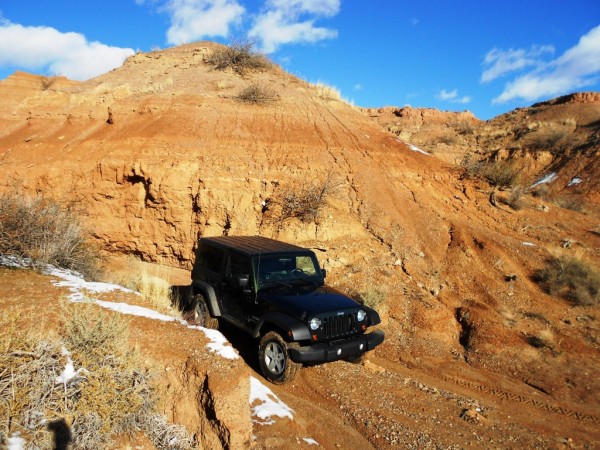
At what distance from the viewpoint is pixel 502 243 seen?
11.4 m

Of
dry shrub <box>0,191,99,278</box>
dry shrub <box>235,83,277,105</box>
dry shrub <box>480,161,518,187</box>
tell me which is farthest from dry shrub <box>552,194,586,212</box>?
dry shrub <box>0,191,99,278</box>

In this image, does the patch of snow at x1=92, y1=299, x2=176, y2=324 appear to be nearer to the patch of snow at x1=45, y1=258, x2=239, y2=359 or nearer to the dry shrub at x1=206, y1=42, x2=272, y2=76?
the patch of snow at x1=45, y1=258, x2=239, y2=359

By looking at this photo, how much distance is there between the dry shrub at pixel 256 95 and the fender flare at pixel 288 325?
11042 mm

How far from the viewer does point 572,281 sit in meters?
10.0

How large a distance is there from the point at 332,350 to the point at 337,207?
257 inches

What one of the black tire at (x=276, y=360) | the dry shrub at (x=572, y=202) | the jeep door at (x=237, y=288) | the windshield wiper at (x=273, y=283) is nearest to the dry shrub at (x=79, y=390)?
the black tire at (x=276, y=360)

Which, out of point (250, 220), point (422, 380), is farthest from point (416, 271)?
point (250, 220)

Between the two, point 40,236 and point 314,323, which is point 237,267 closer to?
point 314,323

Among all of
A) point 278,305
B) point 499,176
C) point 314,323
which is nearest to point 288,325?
point 314,323

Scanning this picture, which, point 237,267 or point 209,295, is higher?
point 237,267

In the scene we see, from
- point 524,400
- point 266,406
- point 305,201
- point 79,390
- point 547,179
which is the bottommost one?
point 524,400

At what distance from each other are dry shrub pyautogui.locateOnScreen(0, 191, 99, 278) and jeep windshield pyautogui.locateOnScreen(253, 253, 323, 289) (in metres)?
4.20

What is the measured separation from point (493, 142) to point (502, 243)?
2207cm

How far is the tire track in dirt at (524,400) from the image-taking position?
20.6 ft
